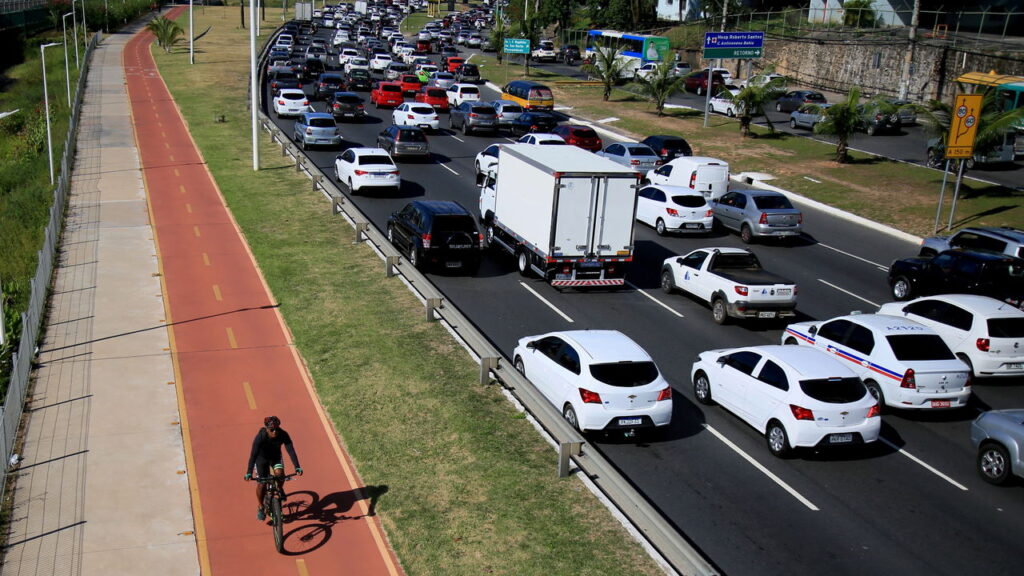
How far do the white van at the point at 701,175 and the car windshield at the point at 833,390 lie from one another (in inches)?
779

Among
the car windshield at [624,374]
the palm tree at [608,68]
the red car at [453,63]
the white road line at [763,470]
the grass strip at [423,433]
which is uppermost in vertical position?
the palm tree at [608,68]

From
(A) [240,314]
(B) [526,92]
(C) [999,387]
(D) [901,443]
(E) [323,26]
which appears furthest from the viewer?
(E) [323,26]

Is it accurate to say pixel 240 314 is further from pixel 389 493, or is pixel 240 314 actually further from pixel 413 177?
pixel 413 177

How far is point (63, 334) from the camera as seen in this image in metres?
21.6

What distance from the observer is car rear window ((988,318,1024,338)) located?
19.8m

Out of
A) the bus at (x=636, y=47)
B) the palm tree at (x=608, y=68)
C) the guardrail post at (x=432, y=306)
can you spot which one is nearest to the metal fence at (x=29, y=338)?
the guardrail post at (x=432, y=306)

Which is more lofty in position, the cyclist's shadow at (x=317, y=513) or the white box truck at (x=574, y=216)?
the white box truck at (x=574, y=216)

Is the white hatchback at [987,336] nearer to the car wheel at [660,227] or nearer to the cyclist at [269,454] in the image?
the car wheel at [660,227]

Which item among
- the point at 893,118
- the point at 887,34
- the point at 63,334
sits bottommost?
the point at 63,334

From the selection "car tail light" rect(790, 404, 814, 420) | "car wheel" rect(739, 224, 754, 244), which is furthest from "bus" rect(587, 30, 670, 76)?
"car tail light" rect(790, 404, 814, 420)

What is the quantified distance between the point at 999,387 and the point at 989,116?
19.0m

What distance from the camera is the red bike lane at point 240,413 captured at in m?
13.1

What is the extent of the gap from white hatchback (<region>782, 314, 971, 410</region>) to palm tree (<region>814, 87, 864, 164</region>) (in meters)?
25.7

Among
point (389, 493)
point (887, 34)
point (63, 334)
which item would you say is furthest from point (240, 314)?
point (887, 34)
